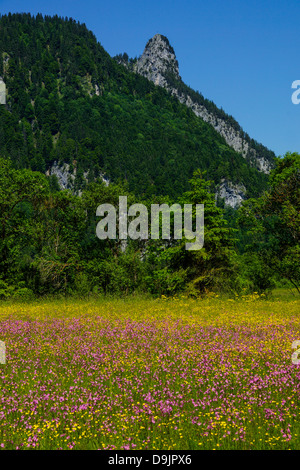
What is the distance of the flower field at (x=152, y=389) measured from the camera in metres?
5.68

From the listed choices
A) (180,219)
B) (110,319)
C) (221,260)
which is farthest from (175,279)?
(110,319)

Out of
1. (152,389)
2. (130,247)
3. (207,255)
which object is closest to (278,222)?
(207,255)

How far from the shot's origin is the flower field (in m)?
5.68

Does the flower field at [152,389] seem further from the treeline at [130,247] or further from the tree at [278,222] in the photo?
the tree at [278,222]

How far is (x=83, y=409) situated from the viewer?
6.70 meters

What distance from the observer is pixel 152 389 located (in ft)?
24.9

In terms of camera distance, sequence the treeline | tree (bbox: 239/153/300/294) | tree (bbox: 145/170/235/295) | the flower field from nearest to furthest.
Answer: the flower field
tree (bbox: 145/170/235/295)
the treeline
tree (bbox: 239/153/300/294)

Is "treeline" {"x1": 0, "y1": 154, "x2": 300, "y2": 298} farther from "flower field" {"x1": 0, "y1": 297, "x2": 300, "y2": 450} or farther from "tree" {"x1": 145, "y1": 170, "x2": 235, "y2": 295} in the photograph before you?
"flower field" {"x1": 0, "y1": 297, "x2": 300, "y2": 450}

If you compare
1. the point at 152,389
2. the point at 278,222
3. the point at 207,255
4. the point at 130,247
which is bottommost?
the point at 152,389

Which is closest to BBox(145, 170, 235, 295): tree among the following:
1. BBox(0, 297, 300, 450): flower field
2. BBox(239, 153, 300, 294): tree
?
BBox(239, 153, 300, 294): tree

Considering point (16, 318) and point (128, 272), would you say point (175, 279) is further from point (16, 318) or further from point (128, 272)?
point (16, 318)

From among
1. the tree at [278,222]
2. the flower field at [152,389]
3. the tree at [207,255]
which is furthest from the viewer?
the tree at [278,222]

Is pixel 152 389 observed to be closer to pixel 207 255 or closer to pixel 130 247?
pixel 207 255

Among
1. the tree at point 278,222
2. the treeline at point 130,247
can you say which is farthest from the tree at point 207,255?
the tree at point 278,222
